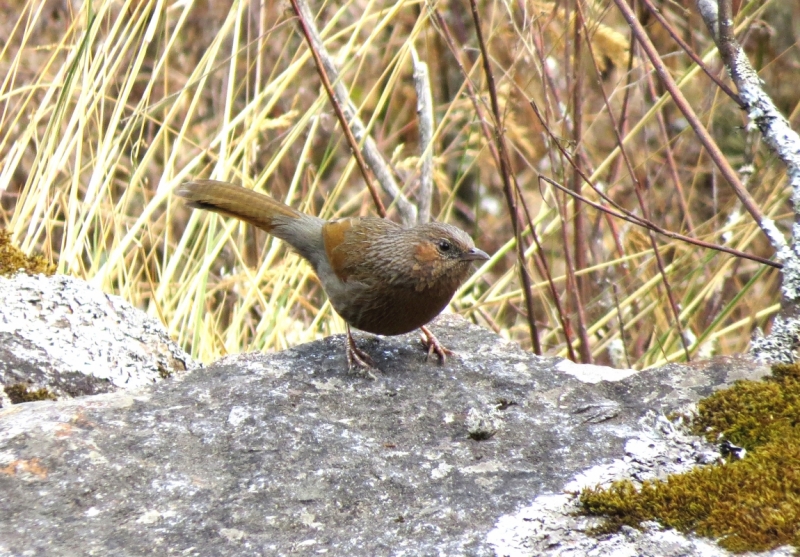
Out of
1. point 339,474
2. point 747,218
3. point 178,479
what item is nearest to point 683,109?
point 747,218

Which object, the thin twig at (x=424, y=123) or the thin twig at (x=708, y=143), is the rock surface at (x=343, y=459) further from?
the thin twig at (x=424, y=123)

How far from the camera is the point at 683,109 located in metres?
3.19

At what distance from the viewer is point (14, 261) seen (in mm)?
3504

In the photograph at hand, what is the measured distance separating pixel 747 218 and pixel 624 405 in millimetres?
2193

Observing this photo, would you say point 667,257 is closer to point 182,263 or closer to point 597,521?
point 182,263

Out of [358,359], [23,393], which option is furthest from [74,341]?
[358,359]

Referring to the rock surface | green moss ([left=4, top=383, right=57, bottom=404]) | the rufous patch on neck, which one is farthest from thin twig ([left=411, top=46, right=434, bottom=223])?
green moss ([left=4, top=383, right=57, bottom=404])

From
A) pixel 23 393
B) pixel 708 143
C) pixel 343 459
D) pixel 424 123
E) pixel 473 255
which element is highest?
pixel 708 143

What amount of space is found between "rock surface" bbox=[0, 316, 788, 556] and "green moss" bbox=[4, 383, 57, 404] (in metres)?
0.33

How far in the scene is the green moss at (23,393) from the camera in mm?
2910

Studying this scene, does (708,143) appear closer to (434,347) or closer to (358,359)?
(434,347)

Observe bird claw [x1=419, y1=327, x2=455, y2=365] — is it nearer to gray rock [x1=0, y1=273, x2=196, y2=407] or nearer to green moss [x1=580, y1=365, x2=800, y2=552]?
gray rock [x1=0, y1=273, x2=196, y2=407]

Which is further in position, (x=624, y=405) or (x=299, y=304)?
(x=299, y=304)

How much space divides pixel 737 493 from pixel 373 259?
6.41ft
